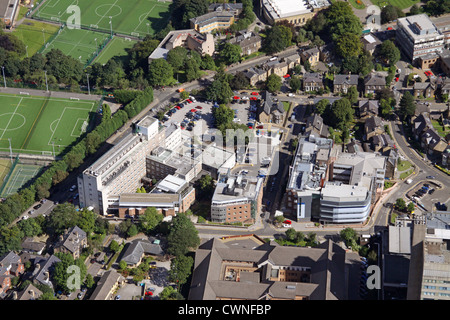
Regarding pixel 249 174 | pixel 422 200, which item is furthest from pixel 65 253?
pixel 422 200

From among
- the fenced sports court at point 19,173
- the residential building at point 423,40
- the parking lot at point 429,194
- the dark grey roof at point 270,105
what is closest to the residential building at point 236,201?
the dark grey roof at point 270,105

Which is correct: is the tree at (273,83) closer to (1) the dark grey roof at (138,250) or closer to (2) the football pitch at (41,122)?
(2) the football pitch at (41,122)

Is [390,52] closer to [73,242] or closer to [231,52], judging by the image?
[231,52]

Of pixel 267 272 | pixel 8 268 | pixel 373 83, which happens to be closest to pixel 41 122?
pixel 8 268

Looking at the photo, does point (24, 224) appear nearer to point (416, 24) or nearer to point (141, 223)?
point (141, 223)

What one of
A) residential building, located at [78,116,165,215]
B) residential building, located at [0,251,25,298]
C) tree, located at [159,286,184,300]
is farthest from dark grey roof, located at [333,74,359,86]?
residential building, located at [0,251,25,298]

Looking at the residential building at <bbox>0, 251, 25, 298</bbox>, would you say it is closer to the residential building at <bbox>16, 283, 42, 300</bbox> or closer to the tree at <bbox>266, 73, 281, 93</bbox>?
the residential building at <bbox>16, 283, 42, 300</bbox>
